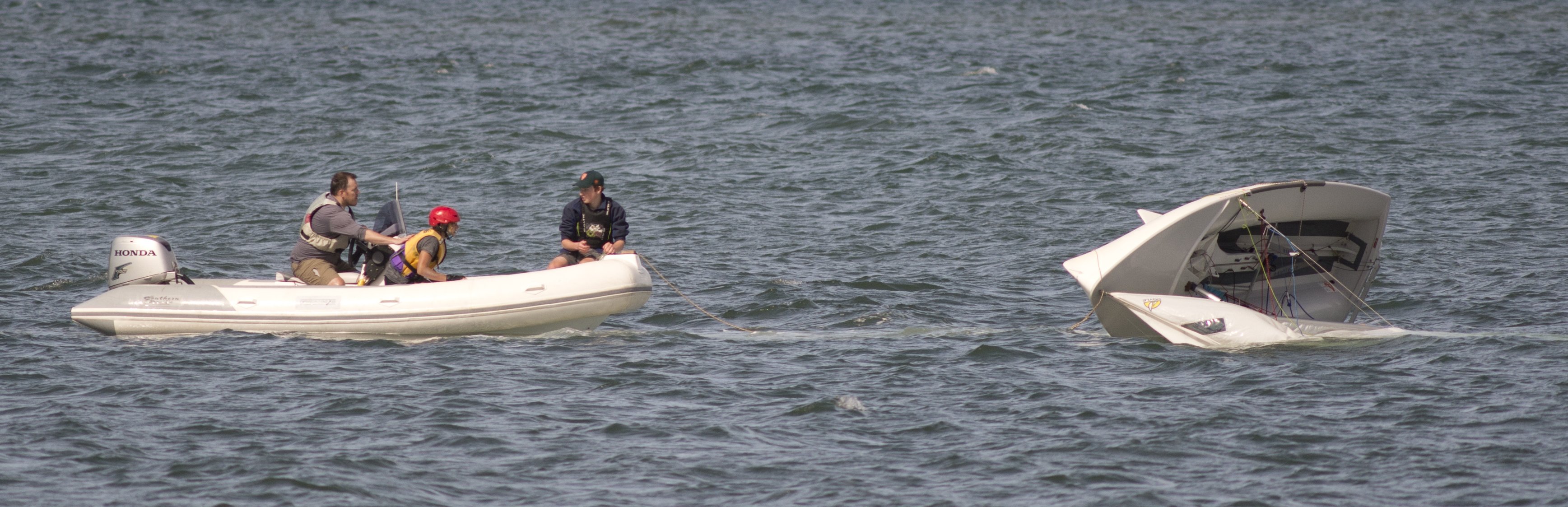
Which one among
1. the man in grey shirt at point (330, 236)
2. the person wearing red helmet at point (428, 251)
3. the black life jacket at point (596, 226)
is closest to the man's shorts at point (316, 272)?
the man in grey shirt at point (330, 236)

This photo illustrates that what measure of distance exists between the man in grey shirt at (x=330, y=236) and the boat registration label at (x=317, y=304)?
258 millimetres

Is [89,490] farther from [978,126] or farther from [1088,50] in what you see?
[1088,50]

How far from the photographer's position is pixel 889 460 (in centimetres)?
757

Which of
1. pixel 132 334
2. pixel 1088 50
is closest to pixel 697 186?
pixel 132 334

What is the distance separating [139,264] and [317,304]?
154cm

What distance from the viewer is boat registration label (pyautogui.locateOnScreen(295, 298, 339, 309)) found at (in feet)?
32.8

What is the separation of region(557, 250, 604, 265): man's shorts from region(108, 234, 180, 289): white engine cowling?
2871 millimetres

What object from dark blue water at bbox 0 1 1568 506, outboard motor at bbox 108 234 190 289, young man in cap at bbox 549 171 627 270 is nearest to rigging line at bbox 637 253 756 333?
dark blue water at bbox 0 1 1568 506

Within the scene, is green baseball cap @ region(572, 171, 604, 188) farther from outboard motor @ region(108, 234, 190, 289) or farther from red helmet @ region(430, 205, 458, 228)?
outboard motor @ region(108, 234, 190, 289)

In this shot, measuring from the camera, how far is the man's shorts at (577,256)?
1059cm

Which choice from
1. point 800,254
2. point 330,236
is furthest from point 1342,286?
point 330,236

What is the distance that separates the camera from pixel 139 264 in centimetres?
1047

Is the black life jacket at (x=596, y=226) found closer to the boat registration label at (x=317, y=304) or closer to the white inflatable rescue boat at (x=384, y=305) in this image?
the white inflatable rescue boat at (x=384, y=305)

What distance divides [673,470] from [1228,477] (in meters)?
2.84
